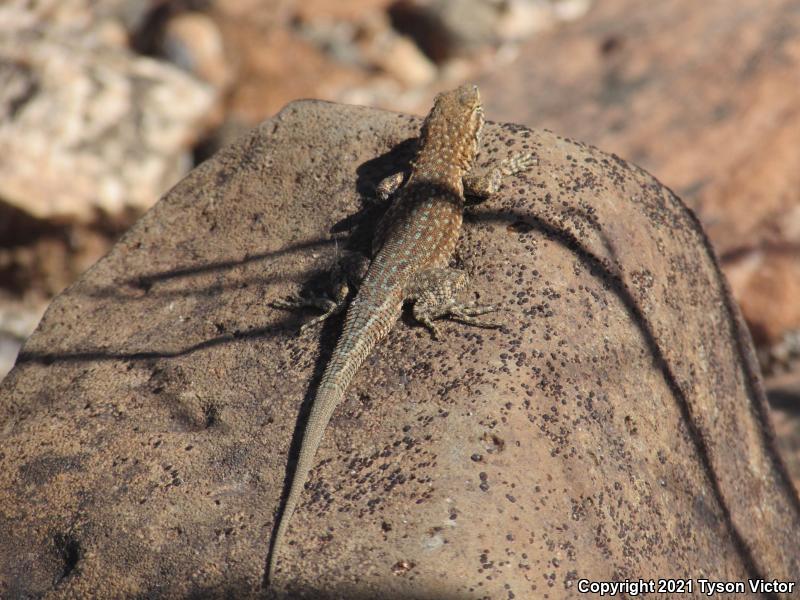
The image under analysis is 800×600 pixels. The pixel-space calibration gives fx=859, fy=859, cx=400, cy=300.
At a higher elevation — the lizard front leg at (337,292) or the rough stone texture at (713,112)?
the rough stone texture at (713,112)

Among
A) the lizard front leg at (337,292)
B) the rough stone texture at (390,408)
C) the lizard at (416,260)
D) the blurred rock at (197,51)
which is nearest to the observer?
the rough stone texture at (390,408)

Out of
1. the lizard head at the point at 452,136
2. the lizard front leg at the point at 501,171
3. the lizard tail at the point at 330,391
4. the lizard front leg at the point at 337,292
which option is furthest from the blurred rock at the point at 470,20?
the lizard tail at the point at 330,391

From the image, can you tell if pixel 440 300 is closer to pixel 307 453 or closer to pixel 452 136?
pixel 307 453

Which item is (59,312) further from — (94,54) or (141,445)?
(94,54)

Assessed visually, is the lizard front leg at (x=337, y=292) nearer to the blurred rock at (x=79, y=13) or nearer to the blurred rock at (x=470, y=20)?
the blurred rock at (x=470, y=20)

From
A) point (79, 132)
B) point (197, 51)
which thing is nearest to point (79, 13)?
point (197, 51)

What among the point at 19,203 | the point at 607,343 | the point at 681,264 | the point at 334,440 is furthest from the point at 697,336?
the point at 19,203
